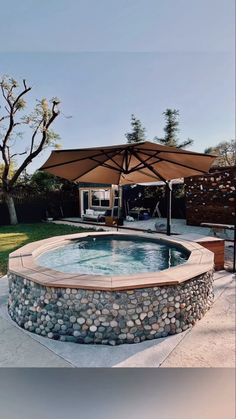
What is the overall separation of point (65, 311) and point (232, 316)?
1.55m

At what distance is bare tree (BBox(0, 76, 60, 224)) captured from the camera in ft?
11.8

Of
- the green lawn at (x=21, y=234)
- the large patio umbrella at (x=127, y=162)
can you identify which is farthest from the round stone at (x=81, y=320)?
the green lawn at (x=21, y=234)

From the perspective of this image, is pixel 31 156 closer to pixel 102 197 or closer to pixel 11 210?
pixel 11 210

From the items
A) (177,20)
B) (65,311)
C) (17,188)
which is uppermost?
(177,20)

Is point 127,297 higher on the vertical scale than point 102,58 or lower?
lower

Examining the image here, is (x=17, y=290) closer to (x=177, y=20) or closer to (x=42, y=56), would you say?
(x=42, y=56)

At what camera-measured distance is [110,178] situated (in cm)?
452

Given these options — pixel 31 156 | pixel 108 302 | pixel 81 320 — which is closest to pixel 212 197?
pixel 31 156

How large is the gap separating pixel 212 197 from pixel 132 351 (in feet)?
18.2

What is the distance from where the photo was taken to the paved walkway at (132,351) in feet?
6.35

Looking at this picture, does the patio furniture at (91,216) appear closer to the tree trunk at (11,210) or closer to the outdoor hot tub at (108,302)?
the tree trunk at (11,210)

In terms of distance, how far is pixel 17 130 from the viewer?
4348 mm

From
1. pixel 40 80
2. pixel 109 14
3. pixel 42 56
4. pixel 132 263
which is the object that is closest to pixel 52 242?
pixel 132 263

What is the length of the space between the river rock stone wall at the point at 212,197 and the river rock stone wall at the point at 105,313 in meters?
4.58
